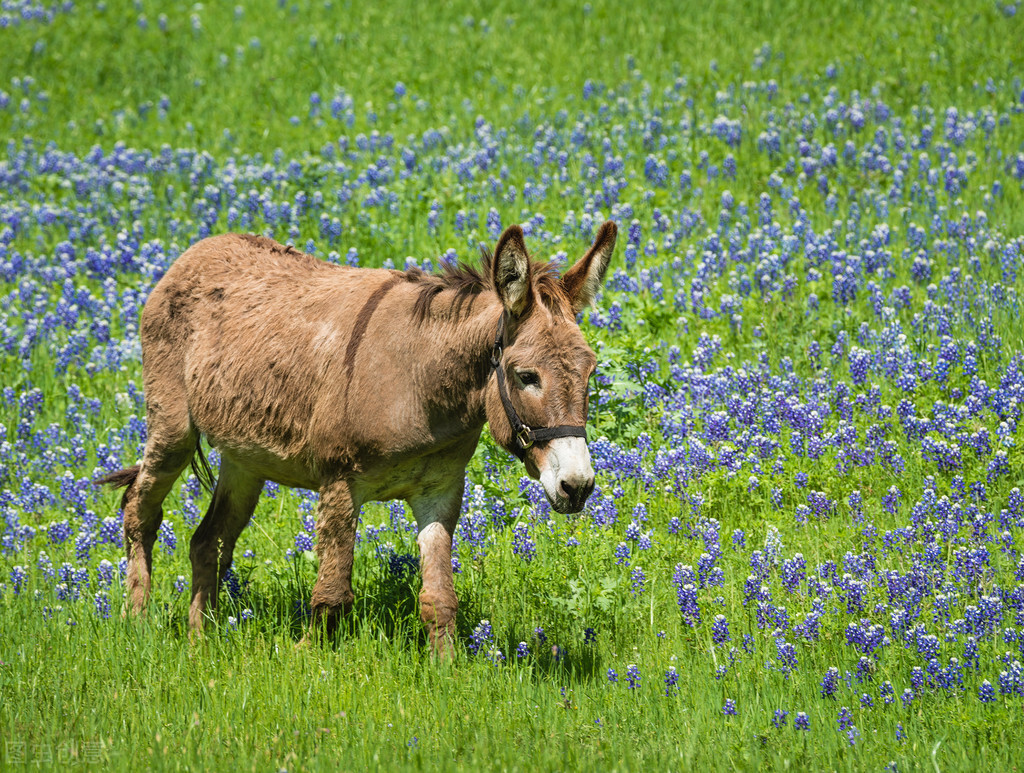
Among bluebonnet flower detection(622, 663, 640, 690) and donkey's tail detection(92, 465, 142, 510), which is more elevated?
donkey's tail detection(92, 465, 142, 510)

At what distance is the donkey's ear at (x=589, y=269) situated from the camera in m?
5.39

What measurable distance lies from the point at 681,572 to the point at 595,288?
5.65ft

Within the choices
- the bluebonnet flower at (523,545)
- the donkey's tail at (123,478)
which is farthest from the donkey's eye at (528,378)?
the donkey's tail at (123,478)

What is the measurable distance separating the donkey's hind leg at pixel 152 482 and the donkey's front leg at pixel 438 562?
1837 millimetres

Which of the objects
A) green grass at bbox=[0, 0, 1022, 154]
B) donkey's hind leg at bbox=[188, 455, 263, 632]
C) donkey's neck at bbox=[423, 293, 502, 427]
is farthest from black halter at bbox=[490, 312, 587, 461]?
green grass at bbox=[0, 0, 1022, 154]

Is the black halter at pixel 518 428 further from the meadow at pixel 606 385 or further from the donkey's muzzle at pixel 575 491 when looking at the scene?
the meadow at pixel 606 385

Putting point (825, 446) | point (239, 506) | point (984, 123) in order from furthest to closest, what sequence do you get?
point (984, 123) → point (825, 446) → point (239, 506)

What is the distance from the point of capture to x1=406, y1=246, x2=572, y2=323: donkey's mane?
529 centimetres

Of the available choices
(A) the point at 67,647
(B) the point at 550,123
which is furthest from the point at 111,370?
(B) the point at 550,123

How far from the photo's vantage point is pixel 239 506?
682cm

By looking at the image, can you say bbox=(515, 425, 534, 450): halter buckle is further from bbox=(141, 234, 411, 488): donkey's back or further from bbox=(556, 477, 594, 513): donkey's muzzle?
bbox=(141, 234, 411, 488): donkey's back

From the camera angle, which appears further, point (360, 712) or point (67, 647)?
point (67, 647)

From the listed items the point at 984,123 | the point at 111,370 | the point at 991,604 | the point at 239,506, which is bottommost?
the point at 991,604

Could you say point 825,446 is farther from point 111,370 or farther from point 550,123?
point 550,123
